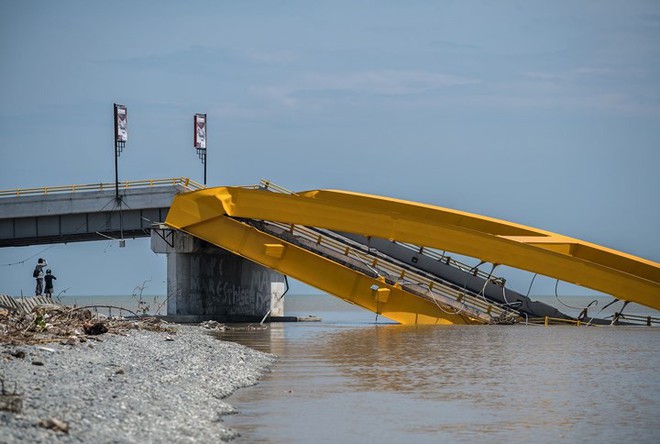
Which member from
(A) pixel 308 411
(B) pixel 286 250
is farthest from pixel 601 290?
(A) pixel 308 411

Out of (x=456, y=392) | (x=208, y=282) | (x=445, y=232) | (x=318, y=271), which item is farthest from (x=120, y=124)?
(x=456, y=392)

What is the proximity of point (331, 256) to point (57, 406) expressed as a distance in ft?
83.1

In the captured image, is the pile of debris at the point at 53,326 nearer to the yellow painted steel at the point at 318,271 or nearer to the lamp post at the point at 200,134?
the yellow painted steel at the point at 318,271

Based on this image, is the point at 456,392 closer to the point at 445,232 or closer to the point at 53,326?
the point at 53,326

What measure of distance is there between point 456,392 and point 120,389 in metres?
5.47

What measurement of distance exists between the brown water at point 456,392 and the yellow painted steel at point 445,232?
162 inches

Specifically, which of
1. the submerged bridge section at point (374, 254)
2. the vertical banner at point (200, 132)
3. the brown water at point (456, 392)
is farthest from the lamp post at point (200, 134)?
the brown water at point (456, 392)

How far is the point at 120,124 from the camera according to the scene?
5056cm

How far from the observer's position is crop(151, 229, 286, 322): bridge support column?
43750 millimetres

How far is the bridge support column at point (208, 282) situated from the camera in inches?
1722

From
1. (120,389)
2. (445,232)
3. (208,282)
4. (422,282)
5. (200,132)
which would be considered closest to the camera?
(120,389)

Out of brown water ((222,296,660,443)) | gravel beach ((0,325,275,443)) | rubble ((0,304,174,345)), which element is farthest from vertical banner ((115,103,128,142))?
gravel beach ((0,325,275,443))

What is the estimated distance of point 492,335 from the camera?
3059cm

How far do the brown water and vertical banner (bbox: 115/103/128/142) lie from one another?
Answer: 23417mm
